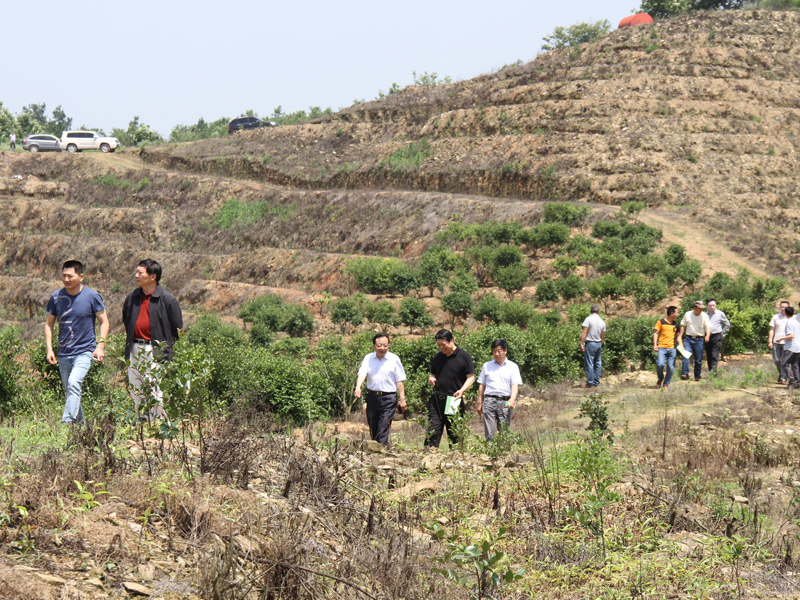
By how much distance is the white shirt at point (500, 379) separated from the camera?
7.88 metres

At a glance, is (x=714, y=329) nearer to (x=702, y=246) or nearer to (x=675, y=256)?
(x=675, y=256)

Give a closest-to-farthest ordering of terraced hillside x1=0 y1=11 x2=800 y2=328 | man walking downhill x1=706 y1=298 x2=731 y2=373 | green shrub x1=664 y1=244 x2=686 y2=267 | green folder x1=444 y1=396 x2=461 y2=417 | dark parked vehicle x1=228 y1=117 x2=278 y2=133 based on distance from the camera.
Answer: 1. green folder x1=444 y1=396 x2=461 y2=417
2. man walking downhill x1=706 y1=298 x2=731 y2=373
3. green shrub x1=664 y1=244 x2=686 y2=267
4. terraced hillside x1=0 y1=11 x2=800 y2=328
5. dark parked vehicle x1=228 y1=117 x2=278 y2=133

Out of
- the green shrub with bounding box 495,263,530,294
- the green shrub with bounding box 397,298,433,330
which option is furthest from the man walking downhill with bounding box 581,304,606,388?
the green shrub with bounding box 495,263,530,294

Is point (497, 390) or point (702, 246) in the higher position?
point (702, 246)

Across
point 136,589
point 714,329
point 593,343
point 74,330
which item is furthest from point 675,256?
point 136,589

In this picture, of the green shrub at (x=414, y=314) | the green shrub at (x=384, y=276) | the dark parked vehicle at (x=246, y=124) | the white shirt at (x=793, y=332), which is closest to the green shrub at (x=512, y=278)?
the green shrub at (x=384, y=276)

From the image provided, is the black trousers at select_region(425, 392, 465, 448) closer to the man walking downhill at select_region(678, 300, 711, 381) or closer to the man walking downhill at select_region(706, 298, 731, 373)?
the man walking downhill at select_region(678, 300, 711, 381)

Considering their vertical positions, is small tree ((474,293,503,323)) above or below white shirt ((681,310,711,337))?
below

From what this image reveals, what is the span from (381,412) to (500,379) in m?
1.20

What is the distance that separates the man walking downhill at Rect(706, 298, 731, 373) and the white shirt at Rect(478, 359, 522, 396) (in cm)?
639

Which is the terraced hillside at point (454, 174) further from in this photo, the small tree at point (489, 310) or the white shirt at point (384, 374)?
the white shirt at point (384, 374)

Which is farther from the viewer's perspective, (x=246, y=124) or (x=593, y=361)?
(x=246, y=124)

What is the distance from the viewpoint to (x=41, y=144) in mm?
48125

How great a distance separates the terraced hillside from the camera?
29.3m
